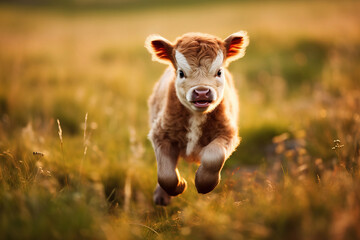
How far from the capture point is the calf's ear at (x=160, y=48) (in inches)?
151

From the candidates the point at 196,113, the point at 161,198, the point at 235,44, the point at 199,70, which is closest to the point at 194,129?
the point at 196,113

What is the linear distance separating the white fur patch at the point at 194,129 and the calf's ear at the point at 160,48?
2.63ft

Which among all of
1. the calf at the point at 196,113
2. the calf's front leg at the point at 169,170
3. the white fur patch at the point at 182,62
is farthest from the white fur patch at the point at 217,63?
the calf's front leg at the point at 169,170

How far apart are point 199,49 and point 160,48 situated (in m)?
0.61

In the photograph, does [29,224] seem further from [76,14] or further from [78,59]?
[76,14]

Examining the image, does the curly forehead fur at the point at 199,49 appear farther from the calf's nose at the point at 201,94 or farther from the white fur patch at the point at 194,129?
the white fur patch at the point at 194,129

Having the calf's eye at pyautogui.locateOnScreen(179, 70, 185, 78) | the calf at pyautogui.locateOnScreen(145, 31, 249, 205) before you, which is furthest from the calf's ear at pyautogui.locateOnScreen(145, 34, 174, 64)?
the calf's eye at pyautogui.locateOnScreen(179, 70, 185, 78)

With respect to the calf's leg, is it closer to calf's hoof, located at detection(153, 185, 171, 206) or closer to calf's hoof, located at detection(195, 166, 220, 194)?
calf's hoof, located at detection(195, 166, 220, 194)

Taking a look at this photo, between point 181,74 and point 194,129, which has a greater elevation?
Answer: point 181,74

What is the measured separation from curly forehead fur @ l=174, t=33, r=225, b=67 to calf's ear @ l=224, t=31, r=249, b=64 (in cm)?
25

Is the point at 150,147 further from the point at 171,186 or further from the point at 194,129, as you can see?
the point at 171,186

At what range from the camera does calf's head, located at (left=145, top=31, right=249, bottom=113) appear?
10.7 feet

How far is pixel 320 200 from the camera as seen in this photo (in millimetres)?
2301

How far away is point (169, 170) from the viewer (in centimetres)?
335
